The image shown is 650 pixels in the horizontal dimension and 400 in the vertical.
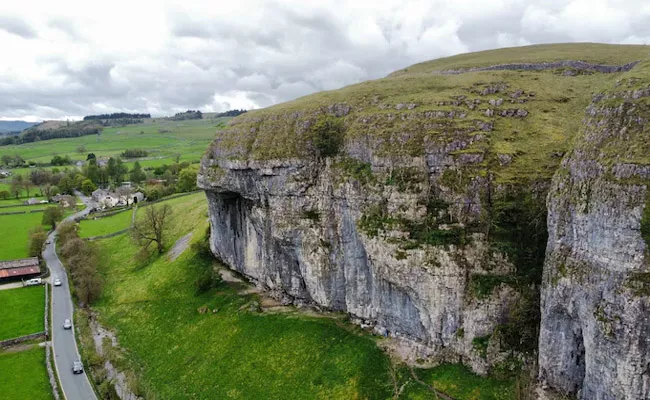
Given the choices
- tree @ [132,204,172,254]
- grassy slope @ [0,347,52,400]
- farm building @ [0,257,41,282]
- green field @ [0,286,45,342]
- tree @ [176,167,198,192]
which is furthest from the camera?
tree @ [176,167,198,192]

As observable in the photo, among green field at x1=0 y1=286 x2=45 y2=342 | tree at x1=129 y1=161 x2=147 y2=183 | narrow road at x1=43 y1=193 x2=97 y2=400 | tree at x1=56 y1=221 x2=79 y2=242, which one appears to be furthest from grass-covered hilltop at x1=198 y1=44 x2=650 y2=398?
tree at x1=129 y1=161 x2=147 y2=183

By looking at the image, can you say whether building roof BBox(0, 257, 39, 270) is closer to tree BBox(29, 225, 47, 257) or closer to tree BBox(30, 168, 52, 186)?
tree BBox(29, 225, 47, 257)

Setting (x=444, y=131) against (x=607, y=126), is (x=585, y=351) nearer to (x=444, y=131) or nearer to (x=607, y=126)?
(x=607, y=126)

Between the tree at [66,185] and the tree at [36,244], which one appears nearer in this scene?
the tree at [36,244]

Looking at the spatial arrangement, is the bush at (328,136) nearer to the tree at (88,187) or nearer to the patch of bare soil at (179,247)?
the patch of bare soil at (179,247)

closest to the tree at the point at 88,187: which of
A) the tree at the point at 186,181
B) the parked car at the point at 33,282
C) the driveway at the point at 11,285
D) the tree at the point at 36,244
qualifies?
the tree at the point at 186,181

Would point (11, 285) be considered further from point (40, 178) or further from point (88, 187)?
point (40, 178)
